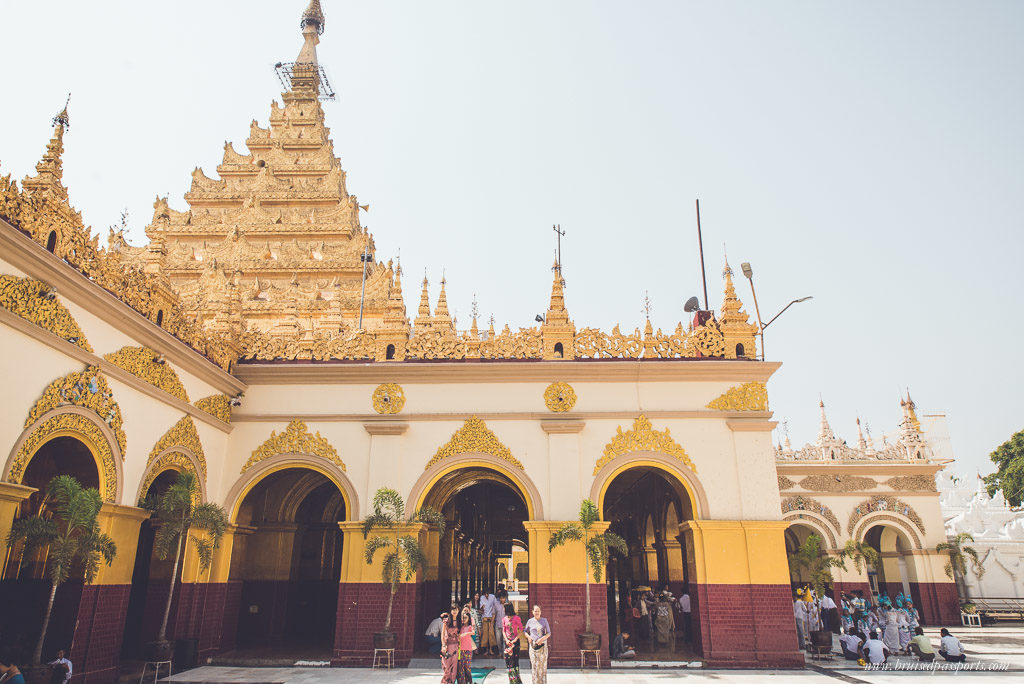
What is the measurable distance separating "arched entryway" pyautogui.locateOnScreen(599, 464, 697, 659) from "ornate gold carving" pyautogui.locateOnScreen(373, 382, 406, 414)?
437 centimetres

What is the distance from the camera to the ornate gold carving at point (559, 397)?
41.9ft

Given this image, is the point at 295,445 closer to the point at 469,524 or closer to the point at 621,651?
the point at 621,651

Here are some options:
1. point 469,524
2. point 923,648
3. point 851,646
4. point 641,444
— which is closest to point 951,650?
point 923,648

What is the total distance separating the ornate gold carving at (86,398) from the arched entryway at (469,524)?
5412 mm

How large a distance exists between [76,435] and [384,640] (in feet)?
19.7

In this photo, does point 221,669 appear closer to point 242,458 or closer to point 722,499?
point 242,458

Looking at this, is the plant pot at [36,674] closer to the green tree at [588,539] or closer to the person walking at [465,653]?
the person walking at [465,653]

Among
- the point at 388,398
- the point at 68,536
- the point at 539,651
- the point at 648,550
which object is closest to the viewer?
the point at 68,536

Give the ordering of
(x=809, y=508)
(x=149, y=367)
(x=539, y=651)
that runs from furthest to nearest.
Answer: (x=809, y=508) → (x=149, y=367) → (x=539, y=651)

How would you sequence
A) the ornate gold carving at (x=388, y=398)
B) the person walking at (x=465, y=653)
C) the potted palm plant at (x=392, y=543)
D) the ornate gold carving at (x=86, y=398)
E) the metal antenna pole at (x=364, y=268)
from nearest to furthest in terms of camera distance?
the ornate gold carving at (x=86, y=398), the person walking at (x=465, y=653), the potted palm plant at (x=392, y=543), the ornate gold carving at (x=388, y=398), the metal antenna pole at (x=364, y=268)

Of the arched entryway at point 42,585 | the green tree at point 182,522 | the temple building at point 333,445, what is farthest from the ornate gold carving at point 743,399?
the arched entryway at point 42,585

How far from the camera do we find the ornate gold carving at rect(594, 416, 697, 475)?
40.8 feet

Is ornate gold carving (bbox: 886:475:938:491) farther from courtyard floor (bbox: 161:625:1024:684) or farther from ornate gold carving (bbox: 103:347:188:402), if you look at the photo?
ornate gold carving (bbox: 103:347:188:402)

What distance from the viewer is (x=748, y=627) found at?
1152cm
